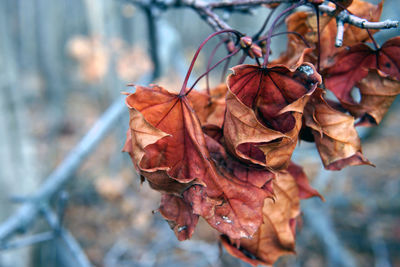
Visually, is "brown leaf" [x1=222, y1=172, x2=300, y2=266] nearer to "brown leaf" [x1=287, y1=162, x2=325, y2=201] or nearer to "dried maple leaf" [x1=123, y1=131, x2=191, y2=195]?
"brown leaf" [x1=287, y1=162, x2=325, y2=201]

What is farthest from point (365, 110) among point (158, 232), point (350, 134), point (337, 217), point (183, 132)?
point (158, 232)

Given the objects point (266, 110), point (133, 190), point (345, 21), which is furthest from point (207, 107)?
point (133, 190)

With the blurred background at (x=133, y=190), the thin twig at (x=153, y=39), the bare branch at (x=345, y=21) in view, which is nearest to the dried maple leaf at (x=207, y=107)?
the bare branch at (x=345, y=21)

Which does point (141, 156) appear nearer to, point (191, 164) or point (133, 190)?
point (191, 164)

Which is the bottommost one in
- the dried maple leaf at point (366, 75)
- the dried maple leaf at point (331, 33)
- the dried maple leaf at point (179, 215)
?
the dried maple leaf at point (179, 215)

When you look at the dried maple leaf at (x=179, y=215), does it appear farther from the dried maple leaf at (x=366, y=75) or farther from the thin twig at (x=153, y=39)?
the thin twig at (x=153, y=39)
